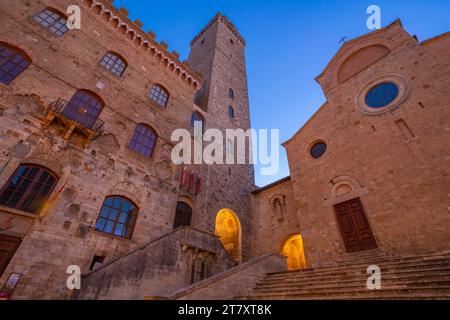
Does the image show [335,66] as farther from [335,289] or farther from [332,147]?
[335,289]

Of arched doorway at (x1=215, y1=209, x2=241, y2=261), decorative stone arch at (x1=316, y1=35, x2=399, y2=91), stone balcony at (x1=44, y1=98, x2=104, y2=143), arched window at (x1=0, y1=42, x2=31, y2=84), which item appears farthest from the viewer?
arched doorway at (x1=215, y1=209, x2=241, y2=261)

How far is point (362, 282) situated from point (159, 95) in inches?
541

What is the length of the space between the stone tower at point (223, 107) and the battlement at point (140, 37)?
2686 mm

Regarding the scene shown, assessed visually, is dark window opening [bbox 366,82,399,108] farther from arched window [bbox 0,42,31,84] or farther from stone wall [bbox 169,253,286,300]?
arched window [bbox 0,42,31,84]

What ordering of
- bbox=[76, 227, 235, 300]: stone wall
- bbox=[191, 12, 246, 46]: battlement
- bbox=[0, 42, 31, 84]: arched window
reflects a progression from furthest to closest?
1. bbox=[191, 12, 246, 46]: battlement
2. bbox=[0, 42, 31, 84]: arched window
3. bbox=[76, 227, 235, 300]: stone wall

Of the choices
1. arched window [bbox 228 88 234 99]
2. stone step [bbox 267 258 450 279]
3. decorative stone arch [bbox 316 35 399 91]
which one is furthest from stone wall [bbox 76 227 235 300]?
arched window [bbox 228 88 234 99]

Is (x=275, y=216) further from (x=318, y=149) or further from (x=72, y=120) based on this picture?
(x=72, y=120)

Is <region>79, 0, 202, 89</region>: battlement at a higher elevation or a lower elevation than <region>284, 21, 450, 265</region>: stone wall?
higher

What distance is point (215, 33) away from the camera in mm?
23359

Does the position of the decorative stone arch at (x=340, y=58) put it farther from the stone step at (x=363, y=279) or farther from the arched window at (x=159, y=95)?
the stone step at (x=363, y=279)

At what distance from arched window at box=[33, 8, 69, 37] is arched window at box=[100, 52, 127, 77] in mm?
2019

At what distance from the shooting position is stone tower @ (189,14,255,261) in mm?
14094

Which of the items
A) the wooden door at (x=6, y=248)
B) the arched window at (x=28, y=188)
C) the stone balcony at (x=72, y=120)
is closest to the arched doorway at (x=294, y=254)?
the stone balcony at (x=72, y=120)

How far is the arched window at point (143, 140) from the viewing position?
11531 mm
